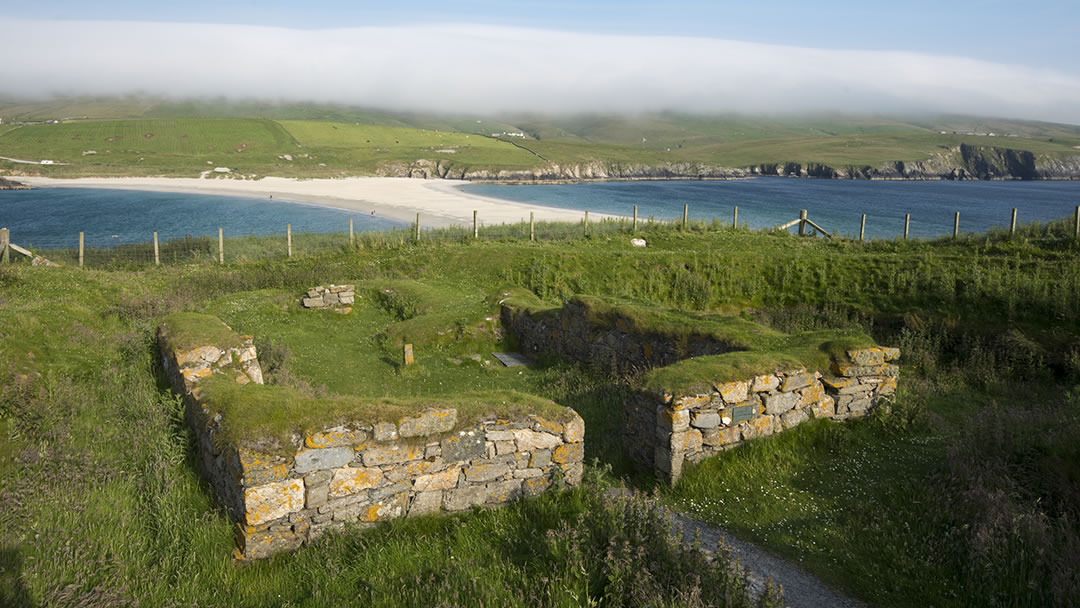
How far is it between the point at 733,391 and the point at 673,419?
1073 mm

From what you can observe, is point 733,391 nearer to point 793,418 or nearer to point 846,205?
point 793,418

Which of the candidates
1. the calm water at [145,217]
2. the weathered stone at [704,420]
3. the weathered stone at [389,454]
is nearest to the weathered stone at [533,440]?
the weathered stone at [389,454]

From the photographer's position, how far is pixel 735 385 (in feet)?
27.3

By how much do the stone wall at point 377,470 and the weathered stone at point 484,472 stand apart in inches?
0.5

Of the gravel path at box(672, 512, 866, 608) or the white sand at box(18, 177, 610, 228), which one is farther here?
the white sand at box(18, 177, 610, 228)

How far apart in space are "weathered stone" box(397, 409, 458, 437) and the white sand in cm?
4432

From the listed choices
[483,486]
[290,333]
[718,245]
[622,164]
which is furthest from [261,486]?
[622,164]

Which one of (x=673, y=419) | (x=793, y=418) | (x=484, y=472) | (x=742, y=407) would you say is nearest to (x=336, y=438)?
(x=484, y=472)

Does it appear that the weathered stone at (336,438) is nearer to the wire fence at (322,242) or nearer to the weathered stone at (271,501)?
the weathered stone at (271,501)

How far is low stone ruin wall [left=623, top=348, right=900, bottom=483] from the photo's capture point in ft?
26.3

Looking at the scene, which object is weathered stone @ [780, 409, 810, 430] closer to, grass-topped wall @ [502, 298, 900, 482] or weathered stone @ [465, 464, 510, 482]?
grass-topped wall @ [502, 298, 900, 482]

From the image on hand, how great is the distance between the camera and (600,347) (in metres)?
13.9

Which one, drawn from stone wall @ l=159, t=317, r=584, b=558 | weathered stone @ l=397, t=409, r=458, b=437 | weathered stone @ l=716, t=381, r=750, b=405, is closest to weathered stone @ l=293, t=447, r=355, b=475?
stone wall @ l=159, t=317, r=584, b=558

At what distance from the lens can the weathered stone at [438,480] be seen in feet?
22.4
